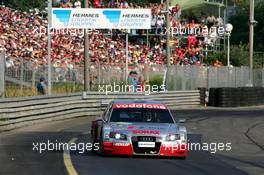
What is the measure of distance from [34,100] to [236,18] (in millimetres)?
65403

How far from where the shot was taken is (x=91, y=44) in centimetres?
5172

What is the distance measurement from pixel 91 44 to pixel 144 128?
3554 centimetres

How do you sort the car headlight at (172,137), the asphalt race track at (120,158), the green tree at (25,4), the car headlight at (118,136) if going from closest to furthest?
the asphalt race track at (120,158)
the car headlight at (118,136)
the car headlight at (172,137)
the green tree at (25,4)

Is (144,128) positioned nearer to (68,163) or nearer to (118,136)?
(118,136)

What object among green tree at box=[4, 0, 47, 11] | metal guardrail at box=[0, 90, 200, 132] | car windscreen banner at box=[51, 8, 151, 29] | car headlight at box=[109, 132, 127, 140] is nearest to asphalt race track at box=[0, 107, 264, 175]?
car headlight at box=[109, 132, 127, 140]

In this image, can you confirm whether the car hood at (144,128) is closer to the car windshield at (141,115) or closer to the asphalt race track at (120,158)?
the car windshield at (141,115)

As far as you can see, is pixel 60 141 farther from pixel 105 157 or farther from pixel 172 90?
pixel 172 90

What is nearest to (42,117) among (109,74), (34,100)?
(34,100)

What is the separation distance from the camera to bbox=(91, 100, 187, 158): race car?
53.3ft

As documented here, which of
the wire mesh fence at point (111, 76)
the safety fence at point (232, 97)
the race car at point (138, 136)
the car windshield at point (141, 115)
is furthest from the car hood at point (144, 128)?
the safety fence at point (232, 97)

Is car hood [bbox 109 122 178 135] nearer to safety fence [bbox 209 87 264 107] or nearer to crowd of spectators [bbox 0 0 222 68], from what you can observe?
crowd of spectators [bbox 0 0 222 68]

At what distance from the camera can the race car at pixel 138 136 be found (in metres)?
16.2

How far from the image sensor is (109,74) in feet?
127

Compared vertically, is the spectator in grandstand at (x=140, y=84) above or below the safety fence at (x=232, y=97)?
above
